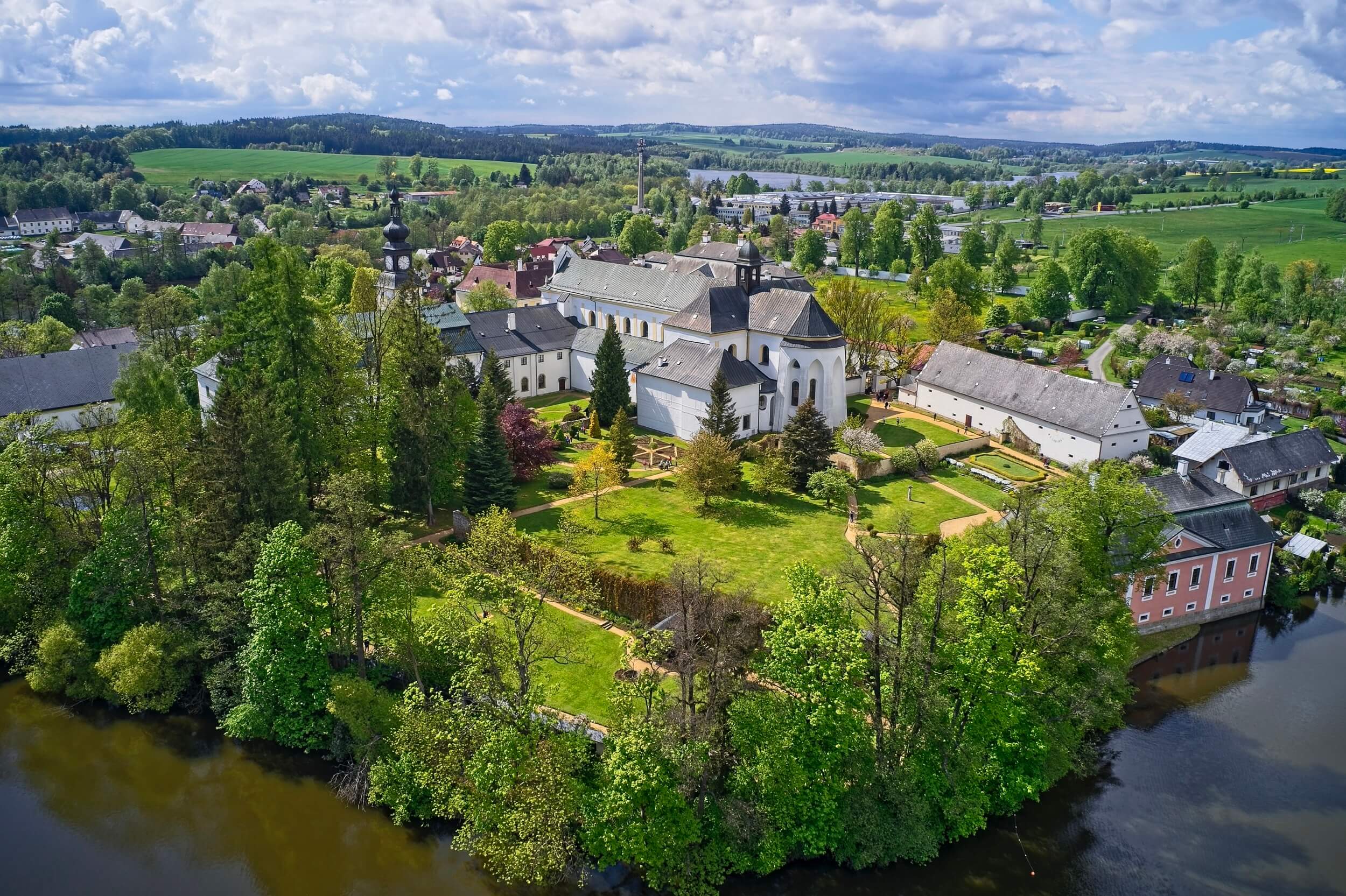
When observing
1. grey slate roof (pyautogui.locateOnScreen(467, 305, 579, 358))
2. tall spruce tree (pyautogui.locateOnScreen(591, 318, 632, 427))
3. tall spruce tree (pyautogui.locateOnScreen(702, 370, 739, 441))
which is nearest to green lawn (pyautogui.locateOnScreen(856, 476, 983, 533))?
tall spruce tree (pyautogui.locateOnScreen(702, 370, 739, 441))

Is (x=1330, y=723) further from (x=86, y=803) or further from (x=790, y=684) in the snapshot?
(x=86, y=803)

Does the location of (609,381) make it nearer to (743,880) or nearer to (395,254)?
(395,254)

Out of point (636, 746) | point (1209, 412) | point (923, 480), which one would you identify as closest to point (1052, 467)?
point (923, 480)

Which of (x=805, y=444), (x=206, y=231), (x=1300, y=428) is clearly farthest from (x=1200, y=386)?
(x=206, y=231)

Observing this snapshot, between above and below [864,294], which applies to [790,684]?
below

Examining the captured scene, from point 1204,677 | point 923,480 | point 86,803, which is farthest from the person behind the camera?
point 923,480

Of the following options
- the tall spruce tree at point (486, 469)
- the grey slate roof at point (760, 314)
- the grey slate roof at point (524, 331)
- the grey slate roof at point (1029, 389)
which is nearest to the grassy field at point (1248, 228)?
the grey slate roof at point (1029, 389)

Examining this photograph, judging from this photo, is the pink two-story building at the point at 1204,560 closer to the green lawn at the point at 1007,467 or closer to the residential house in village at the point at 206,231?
the green lawn at the point at 1007,467
